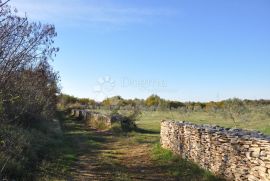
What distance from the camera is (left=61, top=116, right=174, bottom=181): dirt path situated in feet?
48.4

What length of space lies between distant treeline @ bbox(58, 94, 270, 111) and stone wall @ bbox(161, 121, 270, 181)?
23702mm

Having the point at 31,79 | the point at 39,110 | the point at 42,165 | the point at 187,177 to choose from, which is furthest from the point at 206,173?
the point at 39,110

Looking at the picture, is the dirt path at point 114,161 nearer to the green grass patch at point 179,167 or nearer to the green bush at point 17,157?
the green grass patch at point 179,167

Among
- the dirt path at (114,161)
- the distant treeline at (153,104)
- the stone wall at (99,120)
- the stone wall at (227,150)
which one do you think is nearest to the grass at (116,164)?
the dirt path at (114,161)

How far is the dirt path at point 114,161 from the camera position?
14.7 meters

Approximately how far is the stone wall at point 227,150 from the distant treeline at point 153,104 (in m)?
23.7

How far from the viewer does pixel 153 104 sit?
103438 mm

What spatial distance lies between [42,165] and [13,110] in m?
5.04

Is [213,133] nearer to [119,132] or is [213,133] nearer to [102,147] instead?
[102,147]

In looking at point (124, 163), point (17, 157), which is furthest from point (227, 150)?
point (17, 157)

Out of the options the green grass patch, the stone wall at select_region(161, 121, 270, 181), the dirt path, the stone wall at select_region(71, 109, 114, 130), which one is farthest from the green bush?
the stone wall at select_region(71, 109, 114, 130)

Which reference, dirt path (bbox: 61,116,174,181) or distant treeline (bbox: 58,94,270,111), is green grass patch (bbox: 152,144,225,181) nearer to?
dirt path (bbox: 61,116,174,181)

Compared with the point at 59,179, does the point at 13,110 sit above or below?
above

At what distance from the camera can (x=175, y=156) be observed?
18406 mm
